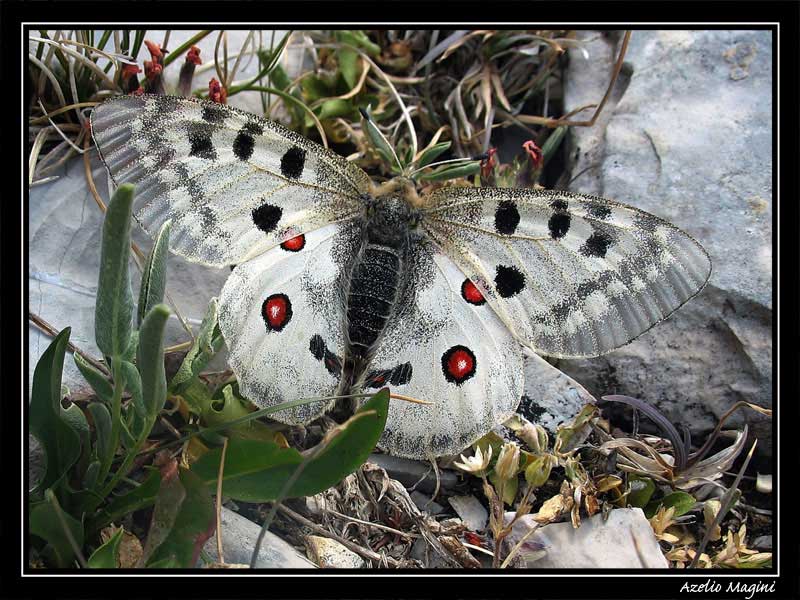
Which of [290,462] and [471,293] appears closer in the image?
[290,462]

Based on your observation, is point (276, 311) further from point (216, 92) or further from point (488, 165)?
point (488, 165)

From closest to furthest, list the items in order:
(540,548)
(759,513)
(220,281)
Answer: (540,548)
(759,513)
(220,281)

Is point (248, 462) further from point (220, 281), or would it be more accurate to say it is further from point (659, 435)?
point (659, 435)

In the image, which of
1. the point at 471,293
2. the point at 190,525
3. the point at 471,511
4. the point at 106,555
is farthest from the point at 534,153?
the point at 106,555

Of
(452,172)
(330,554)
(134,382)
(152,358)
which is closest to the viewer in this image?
(152,358)

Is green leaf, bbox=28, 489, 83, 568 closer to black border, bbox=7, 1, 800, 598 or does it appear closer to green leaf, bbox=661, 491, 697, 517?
black border, bbox=7, 1, 800, 598

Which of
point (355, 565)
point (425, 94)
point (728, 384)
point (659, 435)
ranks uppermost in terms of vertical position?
point (425, 94)

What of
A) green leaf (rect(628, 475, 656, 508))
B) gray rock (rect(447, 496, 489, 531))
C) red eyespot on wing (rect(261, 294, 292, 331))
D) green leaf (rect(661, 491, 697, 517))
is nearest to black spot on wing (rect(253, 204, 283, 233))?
red eyespot on wing (rect(261, 294, 292, 331))
